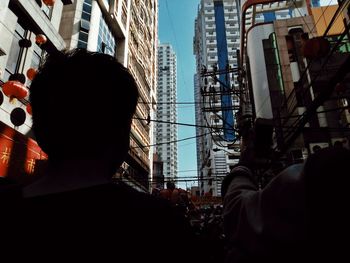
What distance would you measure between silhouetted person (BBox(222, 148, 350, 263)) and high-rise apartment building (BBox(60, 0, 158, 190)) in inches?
385

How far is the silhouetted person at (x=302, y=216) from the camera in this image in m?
0.84

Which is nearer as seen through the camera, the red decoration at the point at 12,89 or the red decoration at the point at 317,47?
the red decoration at the point at 317,47

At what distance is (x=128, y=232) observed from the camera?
0.99 metres

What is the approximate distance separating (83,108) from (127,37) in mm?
33803

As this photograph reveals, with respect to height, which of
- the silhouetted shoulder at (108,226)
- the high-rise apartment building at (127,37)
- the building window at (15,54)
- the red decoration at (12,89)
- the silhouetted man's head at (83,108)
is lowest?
the silhouetted shoulder at (108,226)

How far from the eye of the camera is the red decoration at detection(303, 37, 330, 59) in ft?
26.6

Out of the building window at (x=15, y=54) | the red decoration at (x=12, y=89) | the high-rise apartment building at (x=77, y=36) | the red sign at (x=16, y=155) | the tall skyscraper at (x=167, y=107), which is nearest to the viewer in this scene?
the red decoration at (x=12, y=89)

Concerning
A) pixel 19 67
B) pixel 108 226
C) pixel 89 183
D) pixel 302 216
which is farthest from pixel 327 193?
pixel 19 67

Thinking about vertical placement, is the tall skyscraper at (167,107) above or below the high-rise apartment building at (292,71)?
above

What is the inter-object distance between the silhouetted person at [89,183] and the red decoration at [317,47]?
27.9ft

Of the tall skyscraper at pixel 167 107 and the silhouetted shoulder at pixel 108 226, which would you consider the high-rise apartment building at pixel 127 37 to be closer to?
the silhouetted shoulder at pixel 108 226

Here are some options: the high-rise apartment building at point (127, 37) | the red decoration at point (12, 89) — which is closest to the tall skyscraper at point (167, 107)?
the high-rise apartment building at point (127, 37)

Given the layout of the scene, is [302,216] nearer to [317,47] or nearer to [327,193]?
[327,193]

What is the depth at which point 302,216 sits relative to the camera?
2.91 feet
